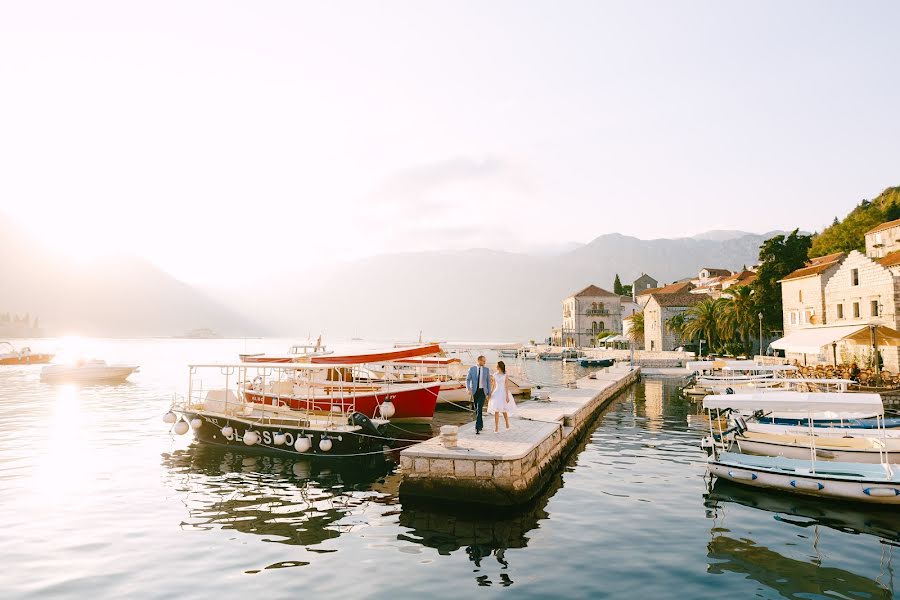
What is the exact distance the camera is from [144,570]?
396 inches

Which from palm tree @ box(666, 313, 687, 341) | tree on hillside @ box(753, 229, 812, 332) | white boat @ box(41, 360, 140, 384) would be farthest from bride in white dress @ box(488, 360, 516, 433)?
palm tree @ box(666, 313, 687, 341)

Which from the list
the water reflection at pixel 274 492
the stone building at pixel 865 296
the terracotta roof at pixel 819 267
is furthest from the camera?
the terracotta roof at pixel 819 267

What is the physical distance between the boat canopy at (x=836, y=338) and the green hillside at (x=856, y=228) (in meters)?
44.5

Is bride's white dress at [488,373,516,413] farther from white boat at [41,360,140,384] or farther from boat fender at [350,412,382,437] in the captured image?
white boat at [41,360,140,384]

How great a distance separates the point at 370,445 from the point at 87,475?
28.7 ft

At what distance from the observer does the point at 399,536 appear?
1162cm

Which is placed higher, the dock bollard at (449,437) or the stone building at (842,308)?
the stone building at (842,308)

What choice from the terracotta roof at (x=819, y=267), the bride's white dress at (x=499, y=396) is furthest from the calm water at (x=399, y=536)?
the terracotta roof at (x=819, y=267)

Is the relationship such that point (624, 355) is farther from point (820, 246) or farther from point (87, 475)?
point (87, 475)

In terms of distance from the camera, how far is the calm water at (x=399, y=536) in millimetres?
9273

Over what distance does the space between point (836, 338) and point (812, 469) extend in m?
24.9

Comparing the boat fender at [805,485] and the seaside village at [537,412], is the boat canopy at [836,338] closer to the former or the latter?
the seaside village at [537,412]

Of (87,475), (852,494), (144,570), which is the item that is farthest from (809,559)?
(87,475)

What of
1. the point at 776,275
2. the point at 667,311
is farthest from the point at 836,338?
the point at 667,311
